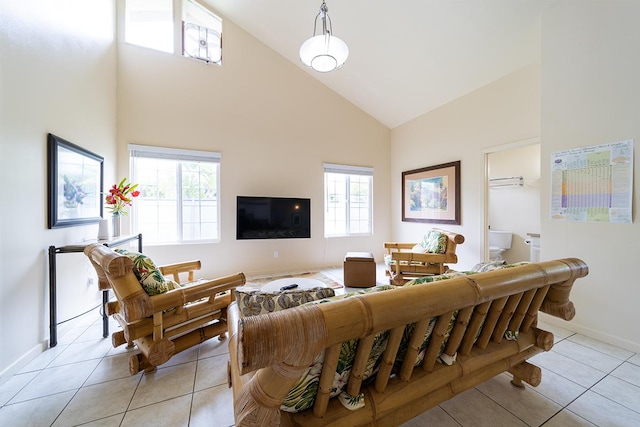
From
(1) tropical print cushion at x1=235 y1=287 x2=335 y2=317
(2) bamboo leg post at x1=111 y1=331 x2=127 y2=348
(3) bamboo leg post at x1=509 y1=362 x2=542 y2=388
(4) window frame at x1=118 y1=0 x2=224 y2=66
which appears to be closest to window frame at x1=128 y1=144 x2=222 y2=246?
(4) window frame at x1=118 y1=0 x2=224 y2=66

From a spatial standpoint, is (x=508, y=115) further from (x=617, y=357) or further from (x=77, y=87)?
(x=77, y=87)

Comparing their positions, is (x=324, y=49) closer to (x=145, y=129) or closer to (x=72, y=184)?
(x=72, y=184)

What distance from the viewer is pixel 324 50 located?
218 cm

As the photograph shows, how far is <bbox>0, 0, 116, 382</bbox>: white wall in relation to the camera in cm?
168

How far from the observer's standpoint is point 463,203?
3.80 m

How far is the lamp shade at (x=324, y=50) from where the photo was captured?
2137 millimetres

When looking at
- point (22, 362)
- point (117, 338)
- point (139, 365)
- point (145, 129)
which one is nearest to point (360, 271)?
point (139, 365)

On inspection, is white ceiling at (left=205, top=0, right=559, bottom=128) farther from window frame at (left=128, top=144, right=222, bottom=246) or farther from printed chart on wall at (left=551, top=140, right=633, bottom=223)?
window frame at (left=128, top=144, right=222, bottom=246)

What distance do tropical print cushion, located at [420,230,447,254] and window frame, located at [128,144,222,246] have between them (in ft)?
11.0

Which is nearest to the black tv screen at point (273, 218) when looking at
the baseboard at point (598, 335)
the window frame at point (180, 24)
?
the window frame at point (180, 24)

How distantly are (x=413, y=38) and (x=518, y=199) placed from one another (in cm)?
355

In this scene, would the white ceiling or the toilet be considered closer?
the white ceiling

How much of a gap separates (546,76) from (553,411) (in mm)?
2954

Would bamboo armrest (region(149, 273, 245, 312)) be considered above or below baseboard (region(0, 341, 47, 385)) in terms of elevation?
above
